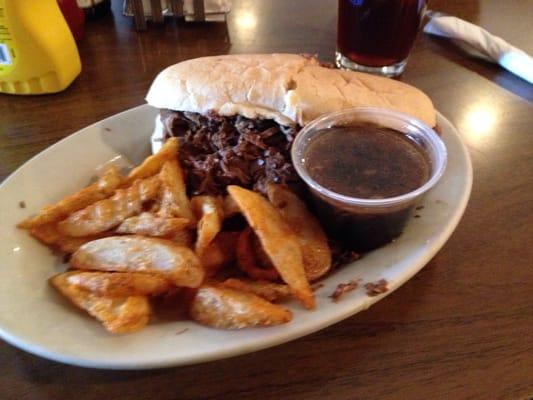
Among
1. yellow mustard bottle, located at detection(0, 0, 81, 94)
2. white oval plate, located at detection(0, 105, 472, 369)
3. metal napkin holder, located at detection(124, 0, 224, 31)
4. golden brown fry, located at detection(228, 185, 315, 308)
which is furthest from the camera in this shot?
metal napkin holder, located at detection(124, 0, 224, 31)

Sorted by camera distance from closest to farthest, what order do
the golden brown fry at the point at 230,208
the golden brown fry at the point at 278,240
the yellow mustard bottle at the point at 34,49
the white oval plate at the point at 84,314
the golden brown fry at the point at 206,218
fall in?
the white oval plate at the point at 84,314
the golden brown fry at the point at 278,240
the golden brown fry at the point at 206,218
the golden brown fry at the point at 230,208
the yellow mustard bottle at the point at 34,49

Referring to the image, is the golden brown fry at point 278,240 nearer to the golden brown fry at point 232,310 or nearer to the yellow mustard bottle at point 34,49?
the golden brown fry at point 232,310

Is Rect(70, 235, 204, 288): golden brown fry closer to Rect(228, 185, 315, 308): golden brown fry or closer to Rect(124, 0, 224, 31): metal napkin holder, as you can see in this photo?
Rect(228, 185, 315, 308): golden brown fry

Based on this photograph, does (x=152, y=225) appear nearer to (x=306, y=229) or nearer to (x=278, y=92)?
(x=306, y=229)

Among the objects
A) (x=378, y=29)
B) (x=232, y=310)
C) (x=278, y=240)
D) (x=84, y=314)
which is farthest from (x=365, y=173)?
(x=378, y=29)

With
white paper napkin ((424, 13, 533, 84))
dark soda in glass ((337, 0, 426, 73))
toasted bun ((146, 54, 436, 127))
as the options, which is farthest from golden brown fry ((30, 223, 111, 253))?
white paper napkin ((424, 13, 533, 84))

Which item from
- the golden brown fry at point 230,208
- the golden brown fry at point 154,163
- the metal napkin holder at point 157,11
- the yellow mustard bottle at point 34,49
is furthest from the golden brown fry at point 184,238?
the metal napkin holder at point 157,11
